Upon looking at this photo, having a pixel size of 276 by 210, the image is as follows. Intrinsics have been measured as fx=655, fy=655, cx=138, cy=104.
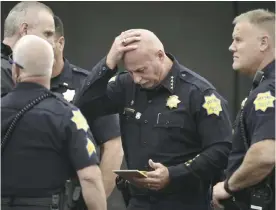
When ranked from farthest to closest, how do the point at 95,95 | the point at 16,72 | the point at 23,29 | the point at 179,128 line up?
the point at 95,95 < the point at 23,29 < the point at 179,128 < the point at 16,72

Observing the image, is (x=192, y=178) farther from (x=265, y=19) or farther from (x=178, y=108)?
(x=265, y=19)

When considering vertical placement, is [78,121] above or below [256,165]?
above

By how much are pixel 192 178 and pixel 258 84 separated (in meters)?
0.59

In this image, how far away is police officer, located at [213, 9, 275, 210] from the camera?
2.84 m

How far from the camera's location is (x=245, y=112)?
9.77 feet

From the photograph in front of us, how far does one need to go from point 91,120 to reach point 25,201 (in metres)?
1.06

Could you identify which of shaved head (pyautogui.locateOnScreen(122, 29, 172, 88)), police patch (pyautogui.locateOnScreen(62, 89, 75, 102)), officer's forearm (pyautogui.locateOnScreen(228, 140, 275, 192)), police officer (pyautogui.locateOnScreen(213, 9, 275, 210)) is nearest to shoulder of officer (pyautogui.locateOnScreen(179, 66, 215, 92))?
shaved head (pyautogui.locateOnScreen(122, 29, 172, 88))

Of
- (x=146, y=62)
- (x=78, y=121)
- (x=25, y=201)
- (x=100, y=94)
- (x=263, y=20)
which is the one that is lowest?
(x=25, y=201)

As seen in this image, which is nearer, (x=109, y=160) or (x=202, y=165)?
(x=202, y=165)

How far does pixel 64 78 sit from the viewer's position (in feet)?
12.4

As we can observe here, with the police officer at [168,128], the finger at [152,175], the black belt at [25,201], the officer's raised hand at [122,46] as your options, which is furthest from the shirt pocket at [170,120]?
the black belt at [25,201]

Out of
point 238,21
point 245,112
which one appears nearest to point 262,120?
point 245,112

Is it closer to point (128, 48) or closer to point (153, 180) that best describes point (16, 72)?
point (128, 48)

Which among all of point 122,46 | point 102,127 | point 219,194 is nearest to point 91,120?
point 102,127
